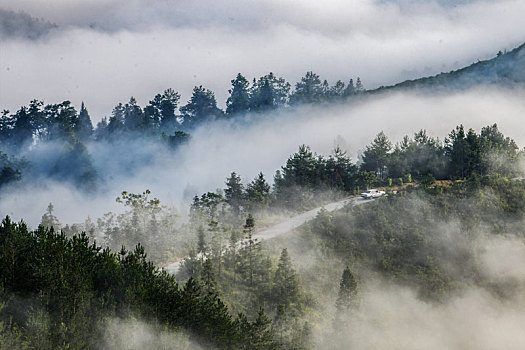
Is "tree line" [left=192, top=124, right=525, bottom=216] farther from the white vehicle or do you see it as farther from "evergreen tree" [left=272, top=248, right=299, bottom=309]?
"evergreen tree" [left=272, top=248, right=299, bottom=309]

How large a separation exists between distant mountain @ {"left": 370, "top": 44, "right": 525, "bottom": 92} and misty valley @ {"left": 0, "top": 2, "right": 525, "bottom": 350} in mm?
2662

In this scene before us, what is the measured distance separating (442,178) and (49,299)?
4532 centimetres

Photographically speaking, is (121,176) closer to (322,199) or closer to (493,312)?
(322,199)

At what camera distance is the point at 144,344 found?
1597cm

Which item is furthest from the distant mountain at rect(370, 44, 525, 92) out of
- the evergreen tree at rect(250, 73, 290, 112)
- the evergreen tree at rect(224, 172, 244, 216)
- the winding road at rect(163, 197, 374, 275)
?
the evergreen tree at rect(224, 172, 244, 216)

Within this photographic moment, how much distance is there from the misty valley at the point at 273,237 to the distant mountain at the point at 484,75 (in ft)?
8.73

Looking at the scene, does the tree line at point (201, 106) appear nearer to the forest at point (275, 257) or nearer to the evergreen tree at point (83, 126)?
the evergreen tree at point (83, 126)

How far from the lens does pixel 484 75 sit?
10131cm

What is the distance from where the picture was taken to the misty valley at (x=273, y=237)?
1698cm

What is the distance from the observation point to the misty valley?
669 inches

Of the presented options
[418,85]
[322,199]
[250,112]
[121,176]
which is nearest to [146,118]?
[121,176]

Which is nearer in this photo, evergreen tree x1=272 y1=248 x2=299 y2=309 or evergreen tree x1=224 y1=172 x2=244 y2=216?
evergreen tree x1=272 y1=248 x2=299 y2=309

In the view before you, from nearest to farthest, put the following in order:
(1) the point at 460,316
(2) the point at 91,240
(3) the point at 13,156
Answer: (1) the point at 460,316, (2) the point at 91,240, (3) the point at 13,156

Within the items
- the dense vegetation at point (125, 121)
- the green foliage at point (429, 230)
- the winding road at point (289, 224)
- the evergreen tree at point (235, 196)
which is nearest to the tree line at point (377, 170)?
the evergreen tree at point (235, 196)
